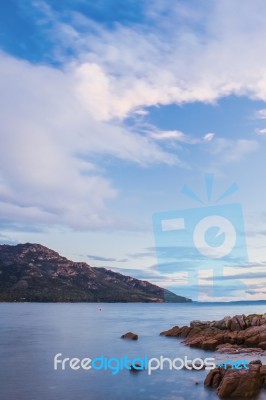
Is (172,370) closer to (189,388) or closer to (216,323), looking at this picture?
(189,388)

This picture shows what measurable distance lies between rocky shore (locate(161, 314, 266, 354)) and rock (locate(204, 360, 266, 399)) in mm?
16950

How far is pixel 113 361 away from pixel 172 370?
396 inches

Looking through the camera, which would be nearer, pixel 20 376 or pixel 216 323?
pixel 20 376

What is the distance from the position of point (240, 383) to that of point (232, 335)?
26851 mm

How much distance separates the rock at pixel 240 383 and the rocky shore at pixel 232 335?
16950 mm

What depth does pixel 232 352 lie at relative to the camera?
4784cm

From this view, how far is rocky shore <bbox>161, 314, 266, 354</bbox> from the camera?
50.7 metres

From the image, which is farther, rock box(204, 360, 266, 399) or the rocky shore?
the rocky shore

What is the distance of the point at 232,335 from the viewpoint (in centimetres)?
5578

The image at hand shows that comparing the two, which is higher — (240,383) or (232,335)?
(232,335)

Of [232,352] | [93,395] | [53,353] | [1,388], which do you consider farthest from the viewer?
[53,353]

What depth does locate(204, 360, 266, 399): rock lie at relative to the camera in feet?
96.6

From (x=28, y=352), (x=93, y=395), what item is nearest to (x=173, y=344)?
(x=28, y=352)

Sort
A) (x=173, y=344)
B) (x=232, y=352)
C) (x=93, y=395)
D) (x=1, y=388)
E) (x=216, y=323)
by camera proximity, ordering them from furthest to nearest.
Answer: (x=216, y=323)
(x=173, y=344)
(x=232, y=352)
(x=1, y=388)
(x=93, y=395)
